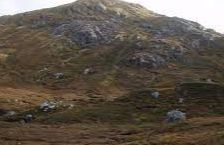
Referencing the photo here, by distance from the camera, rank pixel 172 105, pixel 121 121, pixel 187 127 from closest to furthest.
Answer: pixel 187 127, pixel 121 121, pixel 172 105

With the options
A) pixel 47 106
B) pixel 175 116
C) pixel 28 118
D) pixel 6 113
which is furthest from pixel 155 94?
pixel 6 113

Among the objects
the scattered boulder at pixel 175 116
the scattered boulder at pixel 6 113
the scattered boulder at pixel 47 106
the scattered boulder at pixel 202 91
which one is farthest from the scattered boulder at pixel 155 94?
the scattered boulder at pixel 6 113

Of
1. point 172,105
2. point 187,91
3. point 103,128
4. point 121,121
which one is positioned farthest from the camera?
point 187,91

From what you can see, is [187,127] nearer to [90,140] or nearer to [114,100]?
[90,140]

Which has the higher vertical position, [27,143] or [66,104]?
[66,104]

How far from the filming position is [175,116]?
168 metres

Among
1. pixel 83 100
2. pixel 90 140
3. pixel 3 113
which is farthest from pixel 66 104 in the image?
pixel 90 140

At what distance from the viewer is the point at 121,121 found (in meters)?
173

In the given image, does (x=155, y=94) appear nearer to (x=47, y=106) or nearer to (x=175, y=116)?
(x=175, y=116)

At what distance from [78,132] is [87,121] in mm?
20002

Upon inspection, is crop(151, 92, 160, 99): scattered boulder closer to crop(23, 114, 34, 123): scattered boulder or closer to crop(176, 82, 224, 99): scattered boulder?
crop(176, 82, 224, 99): scattered boulder

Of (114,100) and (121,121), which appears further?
(114,100)

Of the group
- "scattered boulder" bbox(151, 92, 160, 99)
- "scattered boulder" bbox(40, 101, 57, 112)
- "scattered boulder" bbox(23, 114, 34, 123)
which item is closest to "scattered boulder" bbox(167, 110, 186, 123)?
"scattered boulder" bbox(151, 92, 160, 99)

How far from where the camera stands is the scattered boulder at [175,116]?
16691 centimetres
